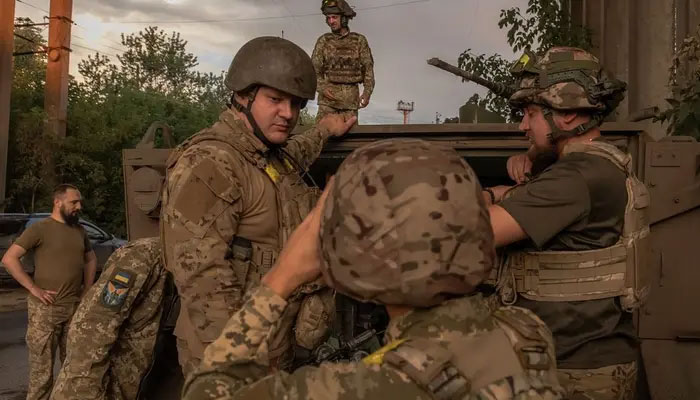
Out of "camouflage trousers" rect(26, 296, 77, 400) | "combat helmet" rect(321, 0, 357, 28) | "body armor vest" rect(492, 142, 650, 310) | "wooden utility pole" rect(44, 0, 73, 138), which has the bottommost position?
"camouflage trousers" rect(26, 296, 77, 400)

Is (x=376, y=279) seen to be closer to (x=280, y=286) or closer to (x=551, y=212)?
(x=280, y=286)

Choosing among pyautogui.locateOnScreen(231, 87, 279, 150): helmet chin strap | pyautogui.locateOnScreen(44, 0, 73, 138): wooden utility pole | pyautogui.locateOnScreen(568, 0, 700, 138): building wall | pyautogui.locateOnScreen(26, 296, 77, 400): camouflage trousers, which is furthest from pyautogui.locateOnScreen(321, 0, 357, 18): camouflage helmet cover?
pyautogui.locateOnScreen(44, 0, 73, 138): wooden utility pole

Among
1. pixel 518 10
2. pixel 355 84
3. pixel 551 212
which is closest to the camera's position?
pixel 551 212

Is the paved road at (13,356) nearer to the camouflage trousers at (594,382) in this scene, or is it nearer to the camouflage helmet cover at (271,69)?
the camouflage helmet cover at (271,69)

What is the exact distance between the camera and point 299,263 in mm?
1467

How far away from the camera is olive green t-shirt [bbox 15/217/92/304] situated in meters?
5.87

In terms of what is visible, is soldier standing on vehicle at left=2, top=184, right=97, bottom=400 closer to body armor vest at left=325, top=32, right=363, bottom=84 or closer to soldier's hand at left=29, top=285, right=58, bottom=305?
soldier's hand at left=29, top=285, right=58, bottom=305

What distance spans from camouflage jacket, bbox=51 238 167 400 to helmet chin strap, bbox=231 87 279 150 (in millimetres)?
877

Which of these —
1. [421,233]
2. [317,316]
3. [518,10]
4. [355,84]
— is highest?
[518,10]

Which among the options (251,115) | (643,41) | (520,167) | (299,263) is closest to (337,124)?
(251,115)

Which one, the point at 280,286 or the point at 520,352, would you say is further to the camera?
the point at 280,286

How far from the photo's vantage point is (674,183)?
10.6 feet

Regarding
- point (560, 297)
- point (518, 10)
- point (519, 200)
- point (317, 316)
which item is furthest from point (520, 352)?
point (518, 10)

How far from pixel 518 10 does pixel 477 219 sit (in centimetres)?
889
